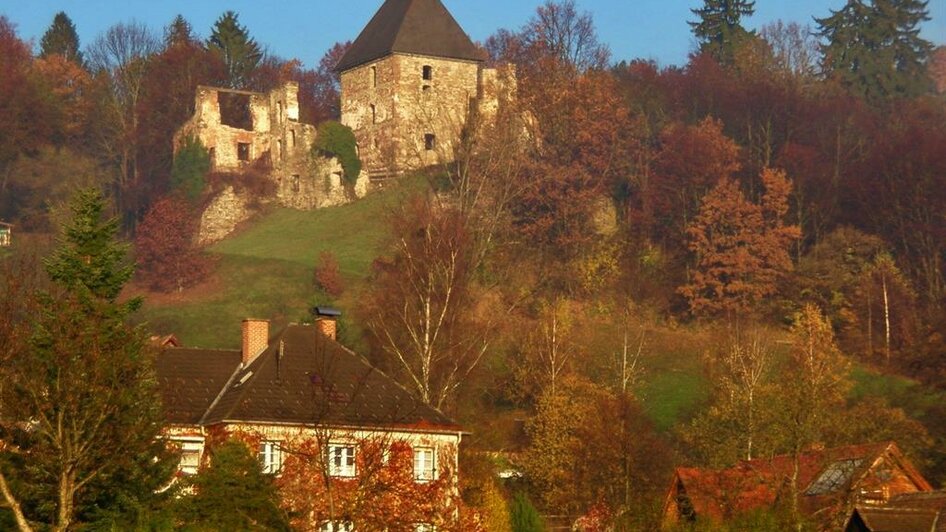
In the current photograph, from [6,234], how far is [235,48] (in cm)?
2216

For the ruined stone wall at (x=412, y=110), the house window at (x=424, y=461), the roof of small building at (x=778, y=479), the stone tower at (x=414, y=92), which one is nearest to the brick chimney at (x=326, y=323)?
the house window at (x=424, y=461)

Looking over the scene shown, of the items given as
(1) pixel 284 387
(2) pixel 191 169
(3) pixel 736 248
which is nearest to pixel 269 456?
(1) pixel 284 387

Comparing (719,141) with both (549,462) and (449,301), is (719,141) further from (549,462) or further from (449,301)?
(549,462)

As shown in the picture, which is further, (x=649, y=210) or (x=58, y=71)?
(x=58, y=71)

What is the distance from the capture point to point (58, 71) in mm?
91188

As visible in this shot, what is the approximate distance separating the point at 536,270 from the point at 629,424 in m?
24.8

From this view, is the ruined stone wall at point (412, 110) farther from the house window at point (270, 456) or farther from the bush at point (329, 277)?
the house window at point (270, 456)

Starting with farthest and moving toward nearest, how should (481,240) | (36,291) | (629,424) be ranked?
1. (481,240)
2. (629,424)
3. (36,291)

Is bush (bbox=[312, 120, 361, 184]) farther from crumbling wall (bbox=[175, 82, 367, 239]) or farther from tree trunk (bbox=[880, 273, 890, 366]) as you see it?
tree trunk (bbox=[880, 273, 890, 366])

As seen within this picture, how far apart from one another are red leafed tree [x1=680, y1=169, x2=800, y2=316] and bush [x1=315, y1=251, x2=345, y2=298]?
11.5 meters

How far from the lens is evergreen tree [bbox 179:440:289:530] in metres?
27.9

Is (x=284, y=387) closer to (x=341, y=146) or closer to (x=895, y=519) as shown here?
(x=895, y=519)

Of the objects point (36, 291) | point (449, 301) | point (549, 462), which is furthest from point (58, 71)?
A: point (36, 291)

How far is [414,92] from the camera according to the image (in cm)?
7619
